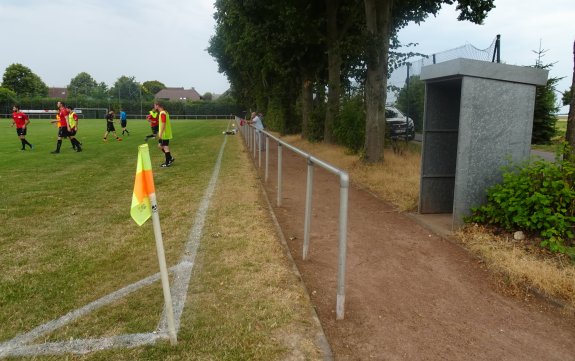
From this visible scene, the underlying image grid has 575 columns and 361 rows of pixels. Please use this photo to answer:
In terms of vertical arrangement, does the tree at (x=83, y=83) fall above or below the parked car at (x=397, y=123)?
above

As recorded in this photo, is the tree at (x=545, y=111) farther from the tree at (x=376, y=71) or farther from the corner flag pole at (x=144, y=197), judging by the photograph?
the corner flag pole at (x=144, y=197)

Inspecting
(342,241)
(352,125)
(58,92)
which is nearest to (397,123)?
(352,125)

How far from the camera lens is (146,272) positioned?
183 inches

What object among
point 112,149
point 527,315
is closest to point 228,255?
point 527,315

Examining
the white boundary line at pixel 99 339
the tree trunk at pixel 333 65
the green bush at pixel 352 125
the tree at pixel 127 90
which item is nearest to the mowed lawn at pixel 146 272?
the white boundary line at pixel 99 339

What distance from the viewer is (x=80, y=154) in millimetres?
16469

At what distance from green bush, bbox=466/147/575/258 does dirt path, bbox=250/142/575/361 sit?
771 mm

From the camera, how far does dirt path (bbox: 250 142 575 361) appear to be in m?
3.32

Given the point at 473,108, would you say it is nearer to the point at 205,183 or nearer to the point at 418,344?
the point at 418,344

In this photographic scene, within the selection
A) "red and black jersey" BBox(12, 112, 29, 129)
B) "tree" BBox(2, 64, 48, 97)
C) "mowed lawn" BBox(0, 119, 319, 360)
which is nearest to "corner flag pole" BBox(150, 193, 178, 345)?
"mowed lawn" BBox(0, 119, 319, 360)

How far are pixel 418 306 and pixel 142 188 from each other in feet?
8.39

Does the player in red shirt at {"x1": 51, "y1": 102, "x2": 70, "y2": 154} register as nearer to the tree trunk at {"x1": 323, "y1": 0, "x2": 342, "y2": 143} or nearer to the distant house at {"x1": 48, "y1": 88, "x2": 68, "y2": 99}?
the tree trunk at {"x1": 323, "y1": 0, "x2": 342, "y2": 143}

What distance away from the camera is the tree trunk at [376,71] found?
37.4ft

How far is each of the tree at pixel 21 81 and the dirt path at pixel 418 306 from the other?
371 ft
